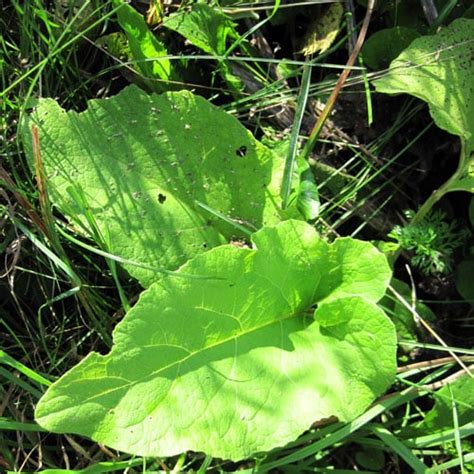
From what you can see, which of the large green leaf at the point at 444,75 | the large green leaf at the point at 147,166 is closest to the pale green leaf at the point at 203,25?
the large green leaf at the point at 147,166

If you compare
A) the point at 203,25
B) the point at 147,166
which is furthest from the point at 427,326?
the point at 203,25

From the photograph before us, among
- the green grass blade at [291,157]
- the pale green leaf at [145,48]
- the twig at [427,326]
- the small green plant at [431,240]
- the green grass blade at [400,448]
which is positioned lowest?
the green grass blade at [400,448]

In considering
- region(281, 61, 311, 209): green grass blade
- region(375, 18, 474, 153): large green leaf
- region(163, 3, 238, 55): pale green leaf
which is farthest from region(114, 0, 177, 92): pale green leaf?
region(375, 18, 474, 153): large green leaf

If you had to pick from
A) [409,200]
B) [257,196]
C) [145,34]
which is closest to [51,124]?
[145,34]

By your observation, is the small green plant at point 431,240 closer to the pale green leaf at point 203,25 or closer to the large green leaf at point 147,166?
the large green leaf at point 147,166

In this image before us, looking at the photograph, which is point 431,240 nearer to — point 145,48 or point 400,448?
point 400,448

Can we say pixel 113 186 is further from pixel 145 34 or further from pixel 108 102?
pixel 145 34
